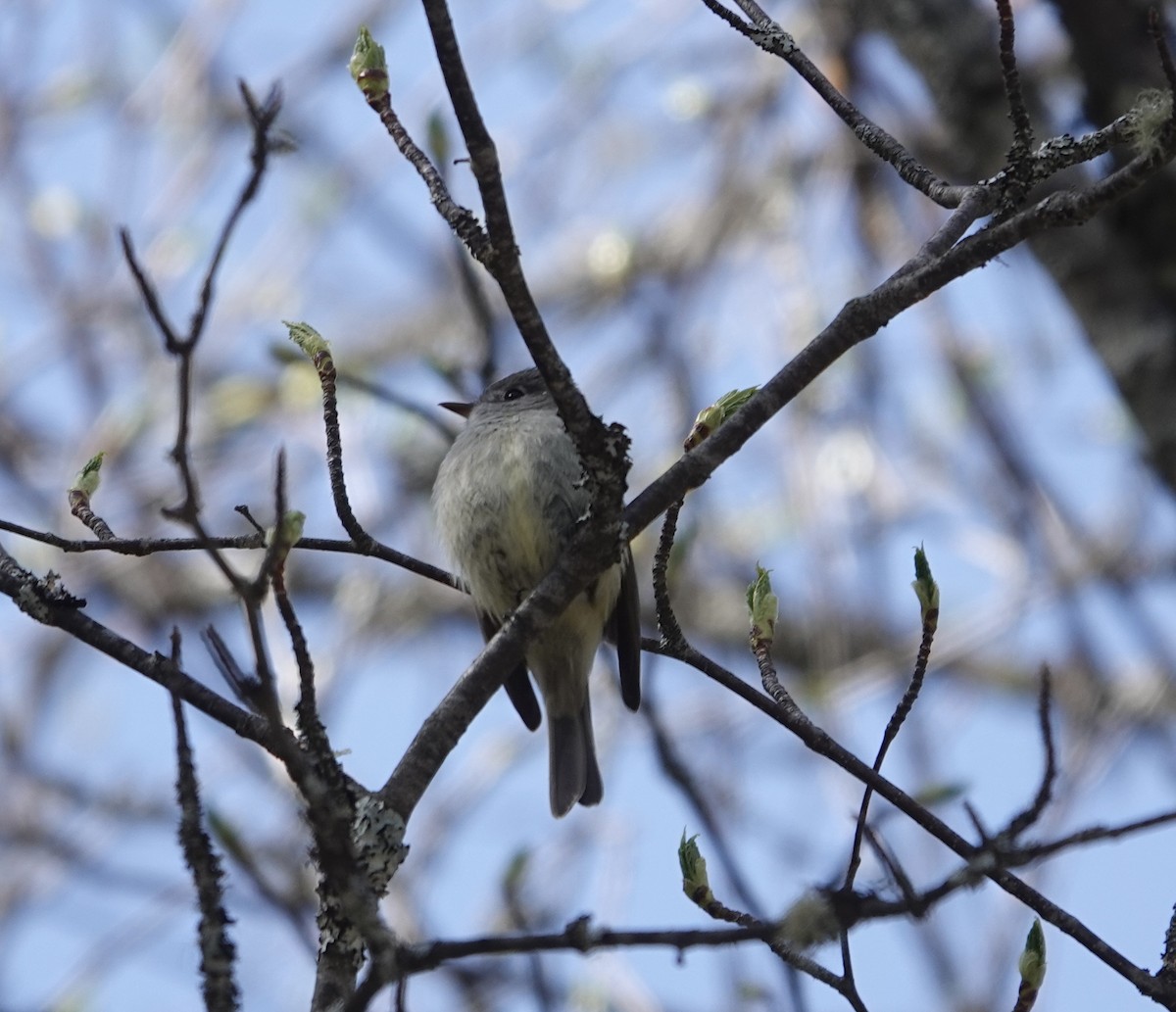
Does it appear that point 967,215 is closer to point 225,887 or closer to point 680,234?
point 225,887

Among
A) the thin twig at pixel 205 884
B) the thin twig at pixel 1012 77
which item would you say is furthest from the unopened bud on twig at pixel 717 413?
the thin twig at pixel 205 884

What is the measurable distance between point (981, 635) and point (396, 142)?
157 inches

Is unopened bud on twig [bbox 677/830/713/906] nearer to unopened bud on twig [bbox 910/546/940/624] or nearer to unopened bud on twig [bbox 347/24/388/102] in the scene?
unopened bud on twig [bbox 910/546/940/624]

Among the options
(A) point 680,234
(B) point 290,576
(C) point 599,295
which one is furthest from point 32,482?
(A) point 680,234

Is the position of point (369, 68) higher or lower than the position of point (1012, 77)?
higher

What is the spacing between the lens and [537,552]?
13.5 ft

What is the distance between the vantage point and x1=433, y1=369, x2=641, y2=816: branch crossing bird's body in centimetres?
411

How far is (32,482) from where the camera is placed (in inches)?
272

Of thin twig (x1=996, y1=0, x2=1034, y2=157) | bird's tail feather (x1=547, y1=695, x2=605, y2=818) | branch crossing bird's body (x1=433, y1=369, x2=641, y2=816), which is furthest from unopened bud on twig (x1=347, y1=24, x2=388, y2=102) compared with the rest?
bird's tail feather (x1=547, y1=695, x2=605, y2=818)

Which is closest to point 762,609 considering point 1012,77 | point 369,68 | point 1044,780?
point 1044,780

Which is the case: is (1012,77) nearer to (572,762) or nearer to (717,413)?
(717,413)

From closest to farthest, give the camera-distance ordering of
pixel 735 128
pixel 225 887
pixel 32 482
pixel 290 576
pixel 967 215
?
pixel 225 887
pixel 967 215
pixel 735 128
pixel 32 482
pixel 290 576

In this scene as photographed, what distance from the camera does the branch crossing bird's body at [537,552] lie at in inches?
162

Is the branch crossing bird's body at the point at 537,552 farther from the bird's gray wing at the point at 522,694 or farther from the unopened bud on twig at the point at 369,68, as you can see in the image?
the unopened bud on twig at the point at 369,68
